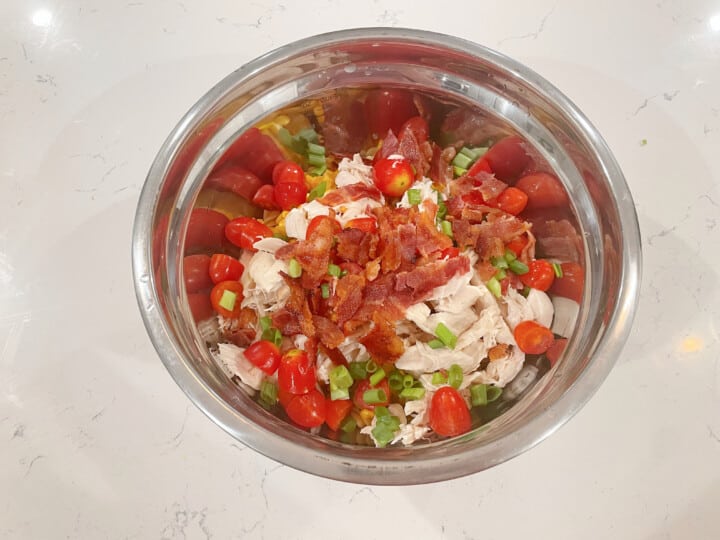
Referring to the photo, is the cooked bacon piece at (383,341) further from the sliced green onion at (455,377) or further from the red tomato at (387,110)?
the red tomato at (387,110)

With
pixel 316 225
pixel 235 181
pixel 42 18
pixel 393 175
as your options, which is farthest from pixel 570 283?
pixel 42 18

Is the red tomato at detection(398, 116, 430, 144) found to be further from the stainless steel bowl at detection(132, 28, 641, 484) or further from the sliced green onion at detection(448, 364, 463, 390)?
the sliced green onion at detection(448, 364, 463, 390)

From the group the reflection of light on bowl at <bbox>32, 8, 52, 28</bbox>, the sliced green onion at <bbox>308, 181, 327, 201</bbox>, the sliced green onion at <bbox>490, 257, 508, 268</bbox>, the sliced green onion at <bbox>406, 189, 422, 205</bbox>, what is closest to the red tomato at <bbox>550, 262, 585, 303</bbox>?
the sliced green onion at <bbox>490, 257, 508, 268</bbox>

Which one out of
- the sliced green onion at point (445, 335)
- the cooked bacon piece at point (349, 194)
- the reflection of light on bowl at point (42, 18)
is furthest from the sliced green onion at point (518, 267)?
the reflection of light on bowl at point (42, 18)

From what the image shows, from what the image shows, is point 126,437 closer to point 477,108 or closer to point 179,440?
Answer: point 179,440

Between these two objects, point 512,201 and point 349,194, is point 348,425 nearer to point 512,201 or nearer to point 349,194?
point 349,194
